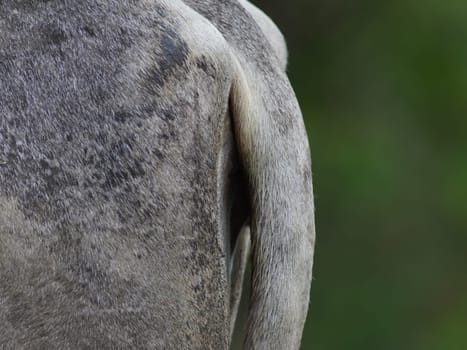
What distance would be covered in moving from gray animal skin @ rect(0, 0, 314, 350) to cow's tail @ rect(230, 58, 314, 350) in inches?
3.2

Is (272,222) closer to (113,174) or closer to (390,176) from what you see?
(113,174)

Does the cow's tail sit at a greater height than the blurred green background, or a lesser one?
greater

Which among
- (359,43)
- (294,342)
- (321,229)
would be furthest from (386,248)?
(294,342)

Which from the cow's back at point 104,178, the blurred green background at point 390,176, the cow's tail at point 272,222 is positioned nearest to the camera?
the cow's back at point 104,178

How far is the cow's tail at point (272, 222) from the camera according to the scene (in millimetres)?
2434

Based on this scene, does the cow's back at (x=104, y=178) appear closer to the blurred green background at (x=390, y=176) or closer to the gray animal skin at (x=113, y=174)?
the gray animal skin at (x=113, y=174)

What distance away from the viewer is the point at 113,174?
2.19 meters

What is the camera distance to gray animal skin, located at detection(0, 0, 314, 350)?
7.11ft

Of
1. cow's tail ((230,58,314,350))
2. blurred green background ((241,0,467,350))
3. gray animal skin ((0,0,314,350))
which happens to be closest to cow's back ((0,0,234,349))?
gray animal skin ((0,0,314,350))

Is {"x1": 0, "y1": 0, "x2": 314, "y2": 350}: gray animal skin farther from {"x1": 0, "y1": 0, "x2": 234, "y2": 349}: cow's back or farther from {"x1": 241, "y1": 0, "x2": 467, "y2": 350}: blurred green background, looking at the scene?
{"x1": 241, "y1": 0, "x2": 467, "y2": 350}: blurred green background

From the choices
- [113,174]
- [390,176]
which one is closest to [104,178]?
[113,174]

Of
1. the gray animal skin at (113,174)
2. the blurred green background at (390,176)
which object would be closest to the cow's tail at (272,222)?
the gray animal skin at (113,174)

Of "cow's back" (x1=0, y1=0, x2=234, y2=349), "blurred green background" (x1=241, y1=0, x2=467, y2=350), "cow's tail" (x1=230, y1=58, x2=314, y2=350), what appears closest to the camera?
"cow's back" (x1=0, y1=0, x2=234, y2=349)

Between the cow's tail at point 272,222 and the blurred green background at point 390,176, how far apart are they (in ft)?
17.6
